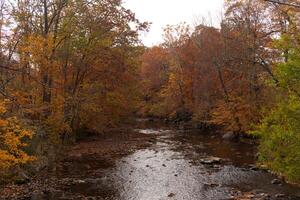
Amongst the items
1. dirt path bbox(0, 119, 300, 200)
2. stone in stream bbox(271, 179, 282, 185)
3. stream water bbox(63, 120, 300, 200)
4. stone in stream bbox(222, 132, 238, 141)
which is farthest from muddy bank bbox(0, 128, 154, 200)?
stone in stream bbox(271, 179, 282, 185)

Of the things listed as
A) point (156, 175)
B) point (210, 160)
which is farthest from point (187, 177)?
point (210, 160)

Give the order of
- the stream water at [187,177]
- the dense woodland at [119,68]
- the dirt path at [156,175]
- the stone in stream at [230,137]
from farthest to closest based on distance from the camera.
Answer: the stone in stream at [230,137] < the stream water at [187,177] < the dirt path at [156,175] < the dense woodland at [119,68]

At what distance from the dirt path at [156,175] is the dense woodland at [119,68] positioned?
5.31 ft

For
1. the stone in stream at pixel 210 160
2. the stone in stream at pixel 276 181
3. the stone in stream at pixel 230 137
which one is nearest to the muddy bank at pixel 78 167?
the stone in stream at pixel 210 160

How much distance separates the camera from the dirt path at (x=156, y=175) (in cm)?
1706

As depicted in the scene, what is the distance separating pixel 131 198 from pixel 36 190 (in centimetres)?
448

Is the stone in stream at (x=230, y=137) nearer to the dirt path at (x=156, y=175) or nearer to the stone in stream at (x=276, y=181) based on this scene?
the dirt path at (x=156, y=175)

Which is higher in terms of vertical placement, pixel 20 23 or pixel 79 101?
pixel 20 23

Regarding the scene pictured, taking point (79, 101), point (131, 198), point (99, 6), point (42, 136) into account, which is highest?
point (99, 6)

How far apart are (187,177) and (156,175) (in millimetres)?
1889

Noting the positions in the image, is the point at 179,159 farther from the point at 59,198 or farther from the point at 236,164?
the point at 59,198

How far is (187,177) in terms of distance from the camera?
2072cm

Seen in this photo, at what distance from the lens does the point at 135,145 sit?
32781mm

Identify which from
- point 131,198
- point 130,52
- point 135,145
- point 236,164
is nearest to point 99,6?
point 130,52
